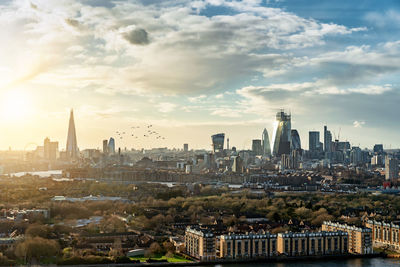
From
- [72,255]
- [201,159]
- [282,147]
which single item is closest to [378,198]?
[72,255]

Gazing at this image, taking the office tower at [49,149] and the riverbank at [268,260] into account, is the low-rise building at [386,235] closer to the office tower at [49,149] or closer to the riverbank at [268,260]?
the riverbank at [268,260]

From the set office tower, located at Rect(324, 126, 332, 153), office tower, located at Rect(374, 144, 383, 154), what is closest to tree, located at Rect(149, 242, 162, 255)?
office tower, located at Rect(324, 126, 332, 153)

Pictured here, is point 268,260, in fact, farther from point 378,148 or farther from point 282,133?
point 378,148

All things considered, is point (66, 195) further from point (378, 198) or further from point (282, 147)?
point (282, 147)

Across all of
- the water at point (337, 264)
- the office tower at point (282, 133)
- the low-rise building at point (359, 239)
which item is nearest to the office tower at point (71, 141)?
the office tower at point (282, 133)

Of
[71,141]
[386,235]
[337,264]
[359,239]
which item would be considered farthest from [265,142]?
[337,264]

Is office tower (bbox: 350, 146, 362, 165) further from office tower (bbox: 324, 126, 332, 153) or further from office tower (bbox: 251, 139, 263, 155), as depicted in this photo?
office tower (bbox: 251, 139, 263, 155)

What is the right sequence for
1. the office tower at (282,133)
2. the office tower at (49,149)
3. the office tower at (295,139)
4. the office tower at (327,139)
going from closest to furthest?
1. the office tower at (282,133)
2. the office tower at (295,139)
3. the office tower at (49,149)
4. the office tower at (327,139)

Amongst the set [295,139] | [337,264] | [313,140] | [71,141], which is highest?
[313,140]
